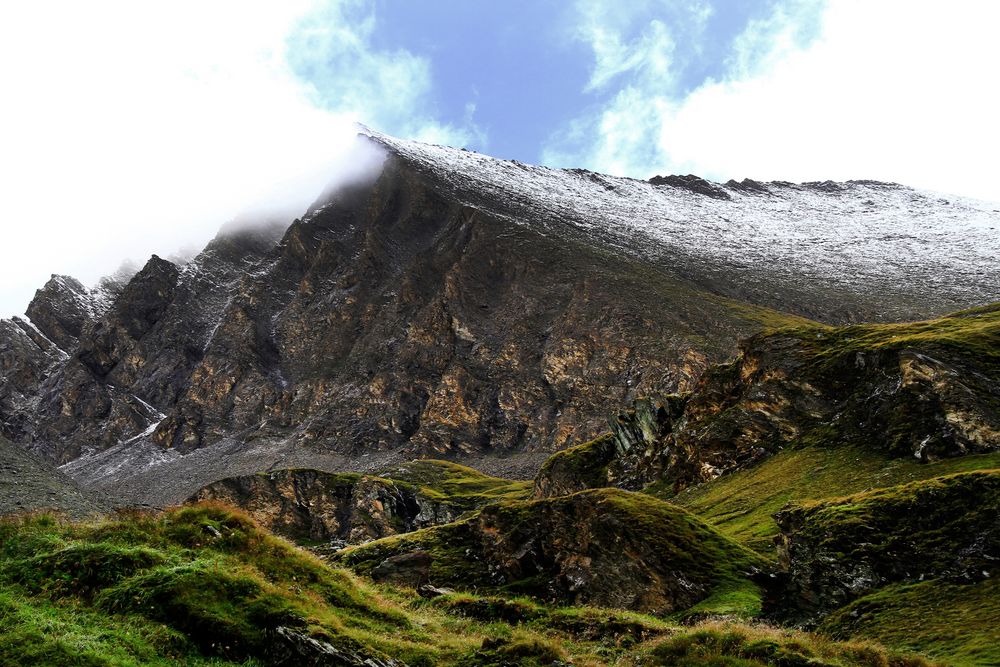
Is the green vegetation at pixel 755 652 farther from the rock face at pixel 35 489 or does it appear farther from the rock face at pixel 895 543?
the rock face at pixel 35 489

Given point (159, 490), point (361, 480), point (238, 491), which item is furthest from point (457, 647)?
point (159, 490)

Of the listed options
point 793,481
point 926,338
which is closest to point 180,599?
point 793,481

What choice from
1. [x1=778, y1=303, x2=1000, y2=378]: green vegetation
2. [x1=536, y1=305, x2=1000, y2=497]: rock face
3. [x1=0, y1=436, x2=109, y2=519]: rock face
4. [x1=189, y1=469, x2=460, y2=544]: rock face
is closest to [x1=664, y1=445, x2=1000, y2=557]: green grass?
[x1=536, y1=305, x2=1000, y2=497]: rock face

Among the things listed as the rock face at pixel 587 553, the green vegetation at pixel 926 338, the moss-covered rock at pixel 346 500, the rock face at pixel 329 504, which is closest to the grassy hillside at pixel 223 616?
the rock face at pixel 587 553

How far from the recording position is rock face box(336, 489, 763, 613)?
27750mm

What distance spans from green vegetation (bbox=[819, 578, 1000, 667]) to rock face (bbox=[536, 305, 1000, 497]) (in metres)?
18.4

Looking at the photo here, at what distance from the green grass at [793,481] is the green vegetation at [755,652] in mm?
16504

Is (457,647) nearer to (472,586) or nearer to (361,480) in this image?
(472,586)

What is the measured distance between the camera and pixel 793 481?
4400 centimetres

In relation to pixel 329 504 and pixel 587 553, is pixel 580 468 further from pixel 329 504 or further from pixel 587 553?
pixel 329 504

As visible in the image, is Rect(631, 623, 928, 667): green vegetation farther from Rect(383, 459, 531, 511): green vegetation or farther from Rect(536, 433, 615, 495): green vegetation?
Rect(383, 459, 531, 511): green vegetation

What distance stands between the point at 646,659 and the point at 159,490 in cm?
18448

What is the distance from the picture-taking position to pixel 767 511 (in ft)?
136

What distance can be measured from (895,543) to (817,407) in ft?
97.9
